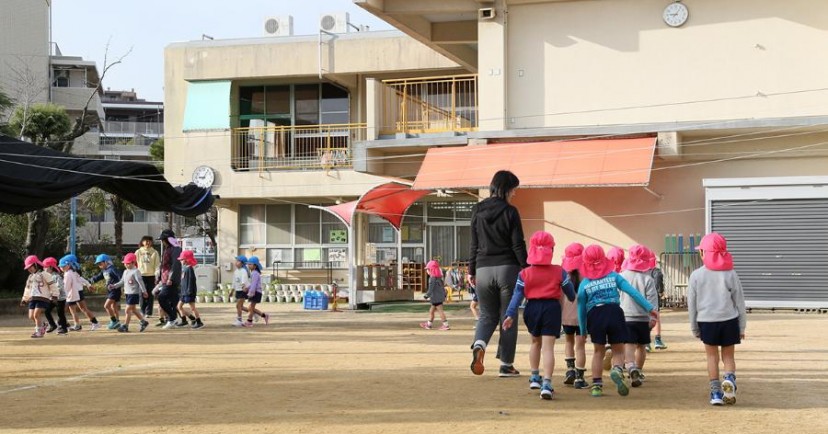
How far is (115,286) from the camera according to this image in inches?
818

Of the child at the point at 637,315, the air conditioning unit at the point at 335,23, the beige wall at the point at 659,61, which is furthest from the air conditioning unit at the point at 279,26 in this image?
the child at the point at 637,315

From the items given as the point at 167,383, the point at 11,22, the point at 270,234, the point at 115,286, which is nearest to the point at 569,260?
the point at 167,383

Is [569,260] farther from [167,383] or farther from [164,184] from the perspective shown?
[164,184]

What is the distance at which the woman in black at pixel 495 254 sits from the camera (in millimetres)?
10773

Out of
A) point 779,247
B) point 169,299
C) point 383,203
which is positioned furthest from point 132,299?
point 779,247

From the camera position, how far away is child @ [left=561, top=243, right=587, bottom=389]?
10.7 meters

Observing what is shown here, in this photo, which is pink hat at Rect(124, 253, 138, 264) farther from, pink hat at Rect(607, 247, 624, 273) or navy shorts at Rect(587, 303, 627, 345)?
navy shorts at Rect(587, 303, 627, 345)

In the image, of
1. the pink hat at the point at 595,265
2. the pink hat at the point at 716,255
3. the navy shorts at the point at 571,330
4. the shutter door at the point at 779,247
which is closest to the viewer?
the pink hat at the point at 716,255

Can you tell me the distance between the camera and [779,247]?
24.1 meters

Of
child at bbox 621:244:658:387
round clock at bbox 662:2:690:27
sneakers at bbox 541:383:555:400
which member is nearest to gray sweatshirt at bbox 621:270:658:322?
child at bbox 621:244:658:387

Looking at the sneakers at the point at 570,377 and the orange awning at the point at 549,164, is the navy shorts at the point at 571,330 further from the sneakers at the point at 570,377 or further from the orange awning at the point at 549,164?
the orange awning at the point at 549,164

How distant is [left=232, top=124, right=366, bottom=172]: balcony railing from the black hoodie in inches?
1103

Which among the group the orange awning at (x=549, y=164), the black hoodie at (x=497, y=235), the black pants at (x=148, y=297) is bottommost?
the black pants at (x=148, y=297)

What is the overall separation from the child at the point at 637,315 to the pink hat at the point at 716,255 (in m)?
1.10
